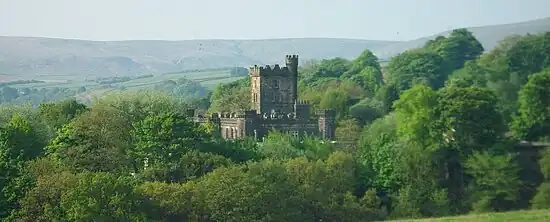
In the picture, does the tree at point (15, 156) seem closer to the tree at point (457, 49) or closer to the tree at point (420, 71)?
the tree at point (420, 71)

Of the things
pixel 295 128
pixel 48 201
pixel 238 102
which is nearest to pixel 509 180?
pixel 295 128

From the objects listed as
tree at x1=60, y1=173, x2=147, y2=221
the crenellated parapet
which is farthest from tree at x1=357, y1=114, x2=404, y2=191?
tree at x1=60, y1=173, x2=147, y2=221

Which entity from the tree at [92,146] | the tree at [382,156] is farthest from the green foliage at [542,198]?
the tree at [92,146]

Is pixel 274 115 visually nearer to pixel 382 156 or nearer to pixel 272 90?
pixel 272 90

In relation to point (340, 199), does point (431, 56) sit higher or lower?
higher

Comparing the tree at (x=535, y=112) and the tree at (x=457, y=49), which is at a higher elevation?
Answer: the tree at (x=457, y=49)

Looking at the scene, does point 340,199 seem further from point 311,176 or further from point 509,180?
point 509,180
